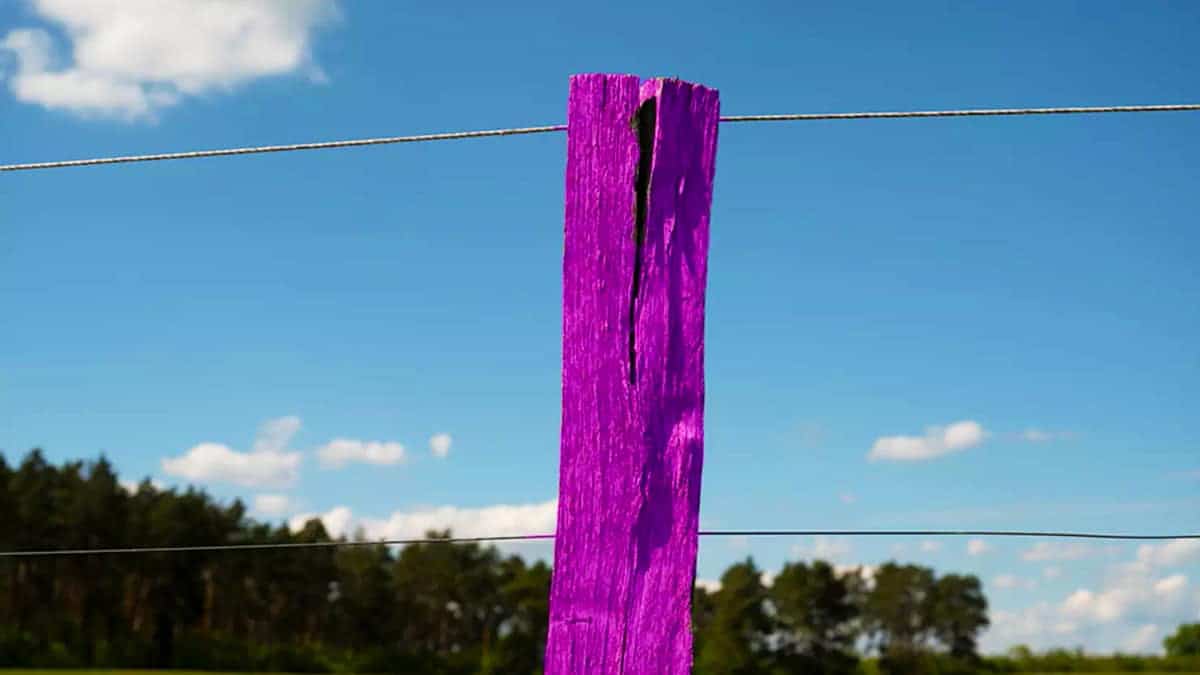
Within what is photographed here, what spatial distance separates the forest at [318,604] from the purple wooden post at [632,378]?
5415 cm

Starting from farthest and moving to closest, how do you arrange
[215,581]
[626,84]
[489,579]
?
[489,579]
[215,581]
[626,84]

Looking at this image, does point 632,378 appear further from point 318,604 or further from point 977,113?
point 318,604

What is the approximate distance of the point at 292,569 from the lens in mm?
65312

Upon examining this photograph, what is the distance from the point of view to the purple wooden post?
291cm

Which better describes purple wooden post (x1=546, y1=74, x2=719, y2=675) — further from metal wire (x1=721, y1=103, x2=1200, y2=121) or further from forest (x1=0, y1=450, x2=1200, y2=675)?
forest (x1=0, y1=450, x2=1200, y2=675)

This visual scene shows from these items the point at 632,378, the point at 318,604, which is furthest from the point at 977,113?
the point at 318,604

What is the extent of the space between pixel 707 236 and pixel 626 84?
475 millimetres

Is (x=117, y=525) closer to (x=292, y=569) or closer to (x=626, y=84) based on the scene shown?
(x=292, y=569)

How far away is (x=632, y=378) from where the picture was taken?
2973 millimetres

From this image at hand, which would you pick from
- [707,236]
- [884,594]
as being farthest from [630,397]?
[884,594]

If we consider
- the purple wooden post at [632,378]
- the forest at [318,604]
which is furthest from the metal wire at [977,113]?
the forest at [318,604]

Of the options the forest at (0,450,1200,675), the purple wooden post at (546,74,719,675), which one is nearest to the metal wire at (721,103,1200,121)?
the purple wooden post at (546,74,719,675)

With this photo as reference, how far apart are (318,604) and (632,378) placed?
6609cm

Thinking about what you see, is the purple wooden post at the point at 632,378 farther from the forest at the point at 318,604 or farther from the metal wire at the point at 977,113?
the forest at the point at 318,604
